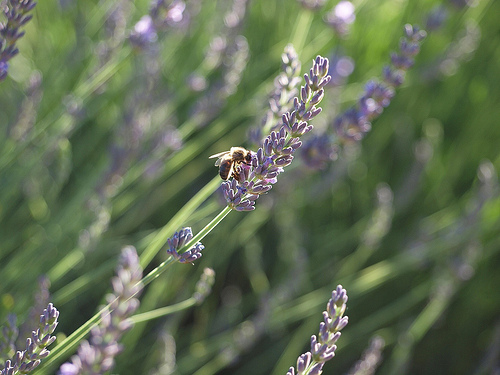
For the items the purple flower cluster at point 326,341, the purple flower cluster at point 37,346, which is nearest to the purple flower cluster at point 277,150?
the purple flower cluster at point 326,341

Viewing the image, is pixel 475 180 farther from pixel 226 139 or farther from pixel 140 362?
pixel 140 362

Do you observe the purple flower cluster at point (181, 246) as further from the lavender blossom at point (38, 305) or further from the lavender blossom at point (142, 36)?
the lavender blossom at point (142, 36)

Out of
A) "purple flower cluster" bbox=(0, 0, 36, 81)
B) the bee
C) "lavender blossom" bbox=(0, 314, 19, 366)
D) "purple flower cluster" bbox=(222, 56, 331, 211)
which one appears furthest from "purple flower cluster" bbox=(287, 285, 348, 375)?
"purple flower cluster" bbox=(0, 0, 36, 81)

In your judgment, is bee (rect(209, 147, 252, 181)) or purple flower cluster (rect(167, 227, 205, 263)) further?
bee (rect(209, 147, 252, 181))

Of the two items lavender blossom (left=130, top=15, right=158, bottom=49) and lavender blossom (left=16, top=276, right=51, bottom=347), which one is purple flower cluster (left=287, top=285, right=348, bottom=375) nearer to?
lavender blossom (left=16, top=276, right=51, bottom=347)

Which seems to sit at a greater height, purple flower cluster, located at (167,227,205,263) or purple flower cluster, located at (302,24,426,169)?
purple flower cluster, located at (167,227,205,263)

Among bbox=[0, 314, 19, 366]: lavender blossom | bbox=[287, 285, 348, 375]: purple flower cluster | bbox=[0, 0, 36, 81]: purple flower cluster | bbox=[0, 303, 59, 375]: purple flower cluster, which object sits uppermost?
bbox=[0, 0, 36, 81]: purple flower cluster

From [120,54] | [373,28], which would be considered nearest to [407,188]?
[373,28]
